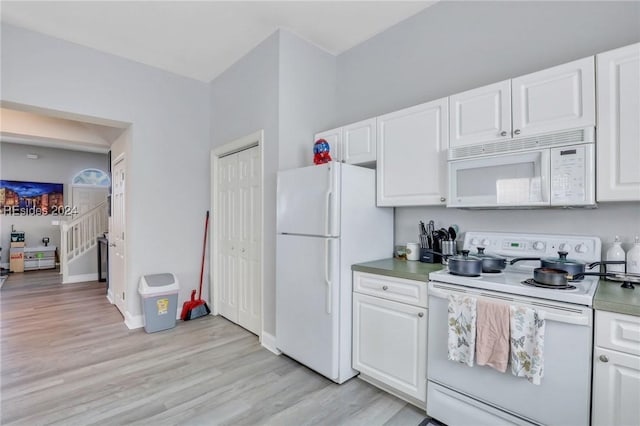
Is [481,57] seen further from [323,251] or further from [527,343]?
[527,343]

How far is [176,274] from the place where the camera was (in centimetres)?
388

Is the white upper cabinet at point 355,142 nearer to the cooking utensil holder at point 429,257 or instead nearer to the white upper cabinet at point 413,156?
the white upper cabinet at point 413,156

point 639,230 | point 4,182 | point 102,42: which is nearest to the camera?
point 639,230

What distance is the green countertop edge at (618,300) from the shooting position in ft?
4.24

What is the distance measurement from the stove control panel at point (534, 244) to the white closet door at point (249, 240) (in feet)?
6.80

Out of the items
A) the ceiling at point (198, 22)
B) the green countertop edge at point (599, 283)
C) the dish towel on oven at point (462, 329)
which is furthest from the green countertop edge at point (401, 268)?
the ceiling at point (198, 22)

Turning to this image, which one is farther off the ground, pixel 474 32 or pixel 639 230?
pixel 474 32

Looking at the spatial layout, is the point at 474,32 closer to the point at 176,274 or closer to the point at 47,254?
the point at 176,274

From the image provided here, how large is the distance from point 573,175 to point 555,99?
45 cm

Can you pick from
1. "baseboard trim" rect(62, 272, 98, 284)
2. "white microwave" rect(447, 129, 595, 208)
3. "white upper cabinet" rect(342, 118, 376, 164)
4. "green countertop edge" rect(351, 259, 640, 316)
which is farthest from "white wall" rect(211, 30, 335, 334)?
A: "baseboard trim" rect(62, 272, 98, 284)

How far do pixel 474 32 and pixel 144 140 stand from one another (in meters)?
3.55

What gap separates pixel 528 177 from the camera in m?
1.87

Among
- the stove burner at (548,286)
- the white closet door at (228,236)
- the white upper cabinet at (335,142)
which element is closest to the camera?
the stove burner at (548,286)

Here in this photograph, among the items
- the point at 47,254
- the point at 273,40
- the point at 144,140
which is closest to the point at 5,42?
the point at 144,140
